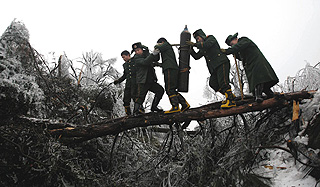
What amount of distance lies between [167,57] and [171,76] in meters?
0.38

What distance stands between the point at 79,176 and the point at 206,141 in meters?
2.49

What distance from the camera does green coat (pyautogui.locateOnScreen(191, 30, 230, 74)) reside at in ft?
13.7

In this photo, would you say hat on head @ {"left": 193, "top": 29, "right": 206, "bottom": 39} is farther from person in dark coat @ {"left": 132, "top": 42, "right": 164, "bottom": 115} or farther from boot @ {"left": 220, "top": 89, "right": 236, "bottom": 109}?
boot @ {"left": 220, "top": 89, "right": 236, "bottom": 109}

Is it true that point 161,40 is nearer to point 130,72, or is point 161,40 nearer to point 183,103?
point 130,72

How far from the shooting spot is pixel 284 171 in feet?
12.2

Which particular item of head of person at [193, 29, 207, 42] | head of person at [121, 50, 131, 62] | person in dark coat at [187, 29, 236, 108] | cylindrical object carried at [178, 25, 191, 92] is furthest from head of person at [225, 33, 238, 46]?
→ head of person at [121, 50, 131, 62]

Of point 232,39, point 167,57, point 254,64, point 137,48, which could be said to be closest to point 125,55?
point 137,48

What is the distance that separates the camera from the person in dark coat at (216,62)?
4.02 metres

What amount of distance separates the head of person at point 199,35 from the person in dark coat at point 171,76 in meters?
0.54

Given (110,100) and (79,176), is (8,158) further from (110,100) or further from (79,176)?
(110,100)

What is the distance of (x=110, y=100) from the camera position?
24.9 feet

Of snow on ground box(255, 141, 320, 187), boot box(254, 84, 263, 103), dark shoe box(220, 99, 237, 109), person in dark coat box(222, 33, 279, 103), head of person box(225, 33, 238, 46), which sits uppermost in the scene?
head of person box(225, 33, 238, 46)

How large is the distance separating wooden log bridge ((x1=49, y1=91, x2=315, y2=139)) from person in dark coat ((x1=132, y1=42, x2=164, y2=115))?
29 cm

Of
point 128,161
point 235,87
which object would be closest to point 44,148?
point 128,161
